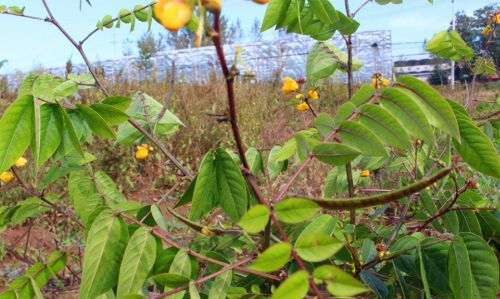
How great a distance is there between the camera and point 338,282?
0.40 m

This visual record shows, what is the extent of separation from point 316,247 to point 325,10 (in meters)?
0.47

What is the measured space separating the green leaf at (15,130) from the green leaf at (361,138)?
42 cm

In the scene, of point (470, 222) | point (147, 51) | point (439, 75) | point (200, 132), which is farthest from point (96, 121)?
point (147, 51)

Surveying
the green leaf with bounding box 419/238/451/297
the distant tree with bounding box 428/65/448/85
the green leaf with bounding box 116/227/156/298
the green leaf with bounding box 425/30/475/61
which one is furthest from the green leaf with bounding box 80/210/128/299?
the distant tree with bounding box 428/65/448/85

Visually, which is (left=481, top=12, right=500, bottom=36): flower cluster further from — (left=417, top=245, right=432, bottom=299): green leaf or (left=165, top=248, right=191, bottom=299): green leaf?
(left=165, top=248, right=191, bottom=299): green leaf

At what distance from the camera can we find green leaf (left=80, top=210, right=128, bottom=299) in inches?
22.5

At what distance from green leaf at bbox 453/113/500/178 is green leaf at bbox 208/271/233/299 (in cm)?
37

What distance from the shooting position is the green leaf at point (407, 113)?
0.54 meters

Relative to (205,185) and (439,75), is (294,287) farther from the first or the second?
(439,75)

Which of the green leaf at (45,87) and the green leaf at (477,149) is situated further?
the green leaf at (45,87)

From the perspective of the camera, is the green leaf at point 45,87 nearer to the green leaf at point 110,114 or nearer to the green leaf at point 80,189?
the green leaf at point 110,114

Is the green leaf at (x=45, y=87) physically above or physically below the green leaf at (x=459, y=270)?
above

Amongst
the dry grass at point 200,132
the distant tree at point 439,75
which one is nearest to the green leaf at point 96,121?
the dry grass at point 200,132

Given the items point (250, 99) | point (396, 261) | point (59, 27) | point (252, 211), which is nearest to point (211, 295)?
point (252, 211)
